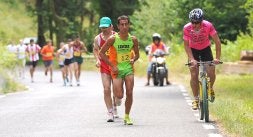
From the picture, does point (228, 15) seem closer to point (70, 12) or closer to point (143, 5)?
point (143, 5)

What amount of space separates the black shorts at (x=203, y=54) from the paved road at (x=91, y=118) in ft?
3.88

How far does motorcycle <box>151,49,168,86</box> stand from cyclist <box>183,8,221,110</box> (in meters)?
13.2

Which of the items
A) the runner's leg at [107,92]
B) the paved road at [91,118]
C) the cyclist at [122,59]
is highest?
the cyclist at [122,59]

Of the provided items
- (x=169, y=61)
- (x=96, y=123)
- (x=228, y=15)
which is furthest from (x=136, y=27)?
(x=96, y=123)

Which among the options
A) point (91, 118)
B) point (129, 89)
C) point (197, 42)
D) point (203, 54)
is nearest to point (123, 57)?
point (129, 89)

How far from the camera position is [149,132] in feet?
40.9

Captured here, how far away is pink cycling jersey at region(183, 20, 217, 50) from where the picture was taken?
1424 cm

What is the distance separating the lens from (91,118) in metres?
15.2

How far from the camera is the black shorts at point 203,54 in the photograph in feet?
48.1

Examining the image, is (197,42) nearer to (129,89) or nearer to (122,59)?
(122,59)

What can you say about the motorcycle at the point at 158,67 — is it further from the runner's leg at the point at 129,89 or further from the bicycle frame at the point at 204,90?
the runner's leg at the point at 129,89

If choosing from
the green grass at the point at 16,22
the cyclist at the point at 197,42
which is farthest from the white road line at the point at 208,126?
the green grass at the point at 16,22

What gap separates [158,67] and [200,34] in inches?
551

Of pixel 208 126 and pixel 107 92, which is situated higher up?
pixel 107 92
